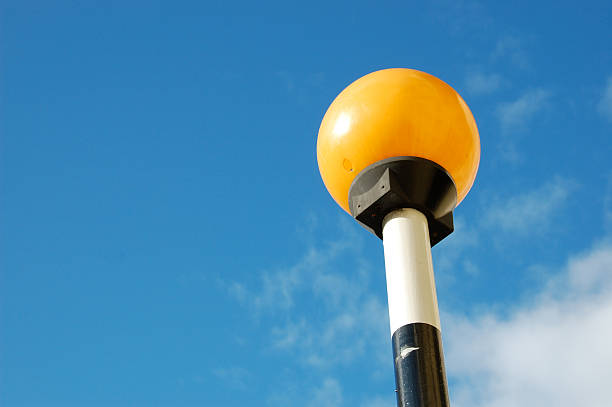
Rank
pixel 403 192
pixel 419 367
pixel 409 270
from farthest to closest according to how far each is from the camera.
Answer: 1. pixel 403 192
2. pixel 409 270
3. pixel 419 367

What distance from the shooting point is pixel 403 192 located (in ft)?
16.4

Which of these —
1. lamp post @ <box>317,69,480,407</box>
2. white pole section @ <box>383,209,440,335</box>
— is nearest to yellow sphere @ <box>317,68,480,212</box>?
lamp post @ <box>317,69,480,407</box>

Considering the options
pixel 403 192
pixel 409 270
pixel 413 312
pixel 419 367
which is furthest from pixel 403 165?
pixel 419 367

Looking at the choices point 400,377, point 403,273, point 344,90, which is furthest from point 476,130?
point 400,377

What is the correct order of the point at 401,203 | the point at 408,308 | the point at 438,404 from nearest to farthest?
the point at 438,404 < the point at 408,308 < the point at 401,203

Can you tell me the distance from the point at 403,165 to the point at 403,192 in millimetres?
190

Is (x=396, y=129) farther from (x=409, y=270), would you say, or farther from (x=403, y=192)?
(x=409, y=270)

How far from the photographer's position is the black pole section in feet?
13.8

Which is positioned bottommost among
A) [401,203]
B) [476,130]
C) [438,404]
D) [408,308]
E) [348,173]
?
[438,404]

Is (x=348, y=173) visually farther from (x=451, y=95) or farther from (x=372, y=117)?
(x=451, y=95)

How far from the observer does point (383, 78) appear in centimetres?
536

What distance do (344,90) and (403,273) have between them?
1.60m

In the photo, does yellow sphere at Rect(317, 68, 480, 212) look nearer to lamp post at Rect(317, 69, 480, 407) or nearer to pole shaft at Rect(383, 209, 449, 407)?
lamp post at Rect(317, 69, 480, 407)

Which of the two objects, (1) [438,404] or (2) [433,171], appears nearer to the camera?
(1) [438,404]
